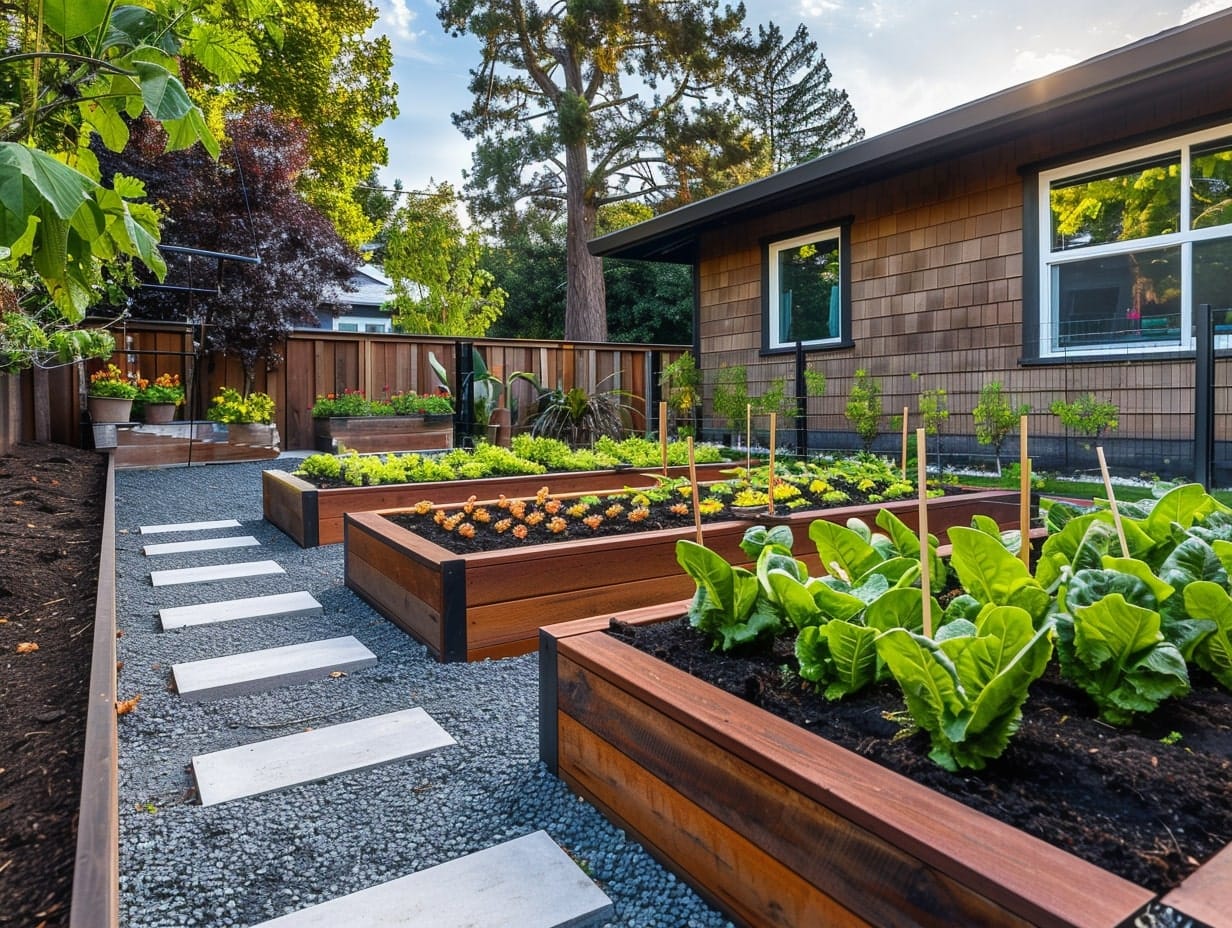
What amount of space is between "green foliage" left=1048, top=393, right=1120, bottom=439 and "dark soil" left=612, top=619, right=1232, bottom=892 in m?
3.87

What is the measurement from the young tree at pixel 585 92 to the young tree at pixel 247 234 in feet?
16.7

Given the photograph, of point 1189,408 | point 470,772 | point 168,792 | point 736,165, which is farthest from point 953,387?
point 736,165

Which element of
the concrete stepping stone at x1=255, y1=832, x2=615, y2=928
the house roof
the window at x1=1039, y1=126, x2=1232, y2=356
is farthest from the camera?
the window at x1=1039, y1=126, x2=1232, y2=356

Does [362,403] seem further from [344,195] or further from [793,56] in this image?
[793,56]

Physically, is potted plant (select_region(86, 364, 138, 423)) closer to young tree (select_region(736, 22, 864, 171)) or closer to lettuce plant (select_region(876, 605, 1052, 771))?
lettuce plant (select_region(876, 605, 1052, 771))

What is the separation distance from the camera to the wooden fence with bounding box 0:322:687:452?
22.0ft

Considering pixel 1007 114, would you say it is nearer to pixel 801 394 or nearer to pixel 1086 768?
pixel 801 394

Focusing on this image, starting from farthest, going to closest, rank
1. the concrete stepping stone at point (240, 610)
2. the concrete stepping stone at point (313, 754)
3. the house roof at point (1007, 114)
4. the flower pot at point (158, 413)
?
the flower pot at point (158, 413)
the house roof at point (1007, 114)
the concrete stepping stone at point (240, 610)
the concrete stepping stone at point (313, 754)

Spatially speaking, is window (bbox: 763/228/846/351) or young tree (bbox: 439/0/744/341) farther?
young tree (bbox: 439/0/744/341)

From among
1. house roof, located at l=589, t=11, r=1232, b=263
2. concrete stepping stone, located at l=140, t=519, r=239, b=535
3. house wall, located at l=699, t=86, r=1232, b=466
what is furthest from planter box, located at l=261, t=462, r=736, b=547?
house roof, located at l=589, t=11, r=1232, b=263

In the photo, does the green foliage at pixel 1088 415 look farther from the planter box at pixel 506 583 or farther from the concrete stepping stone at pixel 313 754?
the concrete stepping stone at pixel 313 754

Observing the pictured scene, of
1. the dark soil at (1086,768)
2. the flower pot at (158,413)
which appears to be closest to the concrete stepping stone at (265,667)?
the dark soil at (1086,768)

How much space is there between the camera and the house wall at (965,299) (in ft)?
15.7

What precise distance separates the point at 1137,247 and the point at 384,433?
6.45m
